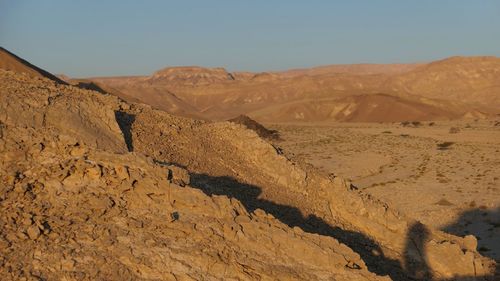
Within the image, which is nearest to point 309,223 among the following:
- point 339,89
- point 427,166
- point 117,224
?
point 117,224

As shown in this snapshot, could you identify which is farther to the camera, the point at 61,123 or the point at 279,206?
the point at 279,206

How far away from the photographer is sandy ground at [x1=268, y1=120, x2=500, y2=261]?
2322cm

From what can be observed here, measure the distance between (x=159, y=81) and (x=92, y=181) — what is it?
191 meters

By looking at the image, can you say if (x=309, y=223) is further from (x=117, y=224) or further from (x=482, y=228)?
(x=482, y=228)

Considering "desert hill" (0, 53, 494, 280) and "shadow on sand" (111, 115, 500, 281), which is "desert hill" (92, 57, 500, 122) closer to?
"shadow on sand" (111, 115, 500, 281)

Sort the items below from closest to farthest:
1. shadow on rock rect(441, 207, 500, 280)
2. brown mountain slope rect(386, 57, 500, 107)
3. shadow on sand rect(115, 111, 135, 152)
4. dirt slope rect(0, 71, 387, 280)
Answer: dirt slope rect(0, 71, 387, 280)
shadow on sand rect(115, 111, 135, 152)
shadow on rock rect(441, 207, 500, 280)
brown mountain slope rect(386, 57, 500, 107)

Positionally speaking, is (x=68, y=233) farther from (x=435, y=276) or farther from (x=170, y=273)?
(x=435, y=276)

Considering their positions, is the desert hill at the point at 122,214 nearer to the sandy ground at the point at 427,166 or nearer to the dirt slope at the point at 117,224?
the dirt slope at the point at 117,224

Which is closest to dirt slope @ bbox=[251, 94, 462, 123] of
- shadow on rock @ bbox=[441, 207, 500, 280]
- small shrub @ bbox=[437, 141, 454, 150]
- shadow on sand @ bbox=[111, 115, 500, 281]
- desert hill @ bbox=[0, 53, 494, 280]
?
small shrub @ bbox=[437, 141, 454, 150]

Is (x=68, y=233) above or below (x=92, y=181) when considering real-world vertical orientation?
below

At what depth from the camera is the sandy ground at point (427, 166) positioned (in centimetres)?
2322

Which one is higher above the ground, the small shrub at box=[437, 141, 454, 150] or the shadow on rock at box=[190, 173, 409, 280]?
the shadow on rock at box=[190, 173, 409, 280]

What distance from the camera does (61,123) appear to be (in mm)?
8859

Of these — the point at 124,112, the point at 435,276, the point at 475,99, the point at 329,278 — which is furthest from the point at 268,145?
the point at 475,99
